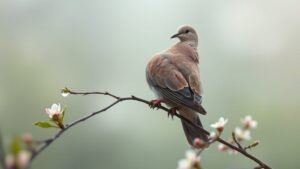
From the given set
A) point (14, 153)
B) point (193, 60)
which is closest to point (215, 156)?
point (193, 60)

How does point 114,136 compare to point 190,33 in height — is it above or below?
below

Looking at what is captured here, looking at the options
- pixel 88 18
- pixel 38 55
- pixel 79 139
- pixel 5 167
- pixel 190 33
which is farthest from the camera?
pixel 88 18

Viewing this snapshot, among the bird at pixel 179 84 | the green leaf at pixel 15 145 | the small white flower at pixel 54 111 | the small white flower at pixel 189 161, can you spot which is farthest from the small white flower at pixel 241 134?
the bird at pixel 179 84

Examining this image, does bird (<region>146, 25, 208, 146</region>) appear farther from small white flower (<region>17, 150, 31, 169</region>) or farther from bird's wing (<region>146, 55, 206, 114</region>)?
small white flower (<region>17, 150, 31, 169</region>)

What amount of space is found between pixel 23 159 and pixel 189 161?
26 cm

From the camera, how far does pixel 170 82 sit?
1.80 meters

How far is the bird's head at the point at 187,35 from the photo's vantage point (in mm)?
2354

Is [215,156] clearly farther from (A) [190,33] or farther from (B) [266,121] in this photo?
(A) [190,33]

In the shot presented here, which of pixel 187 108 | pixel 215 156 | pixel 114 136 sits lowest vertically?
pixel 114 136

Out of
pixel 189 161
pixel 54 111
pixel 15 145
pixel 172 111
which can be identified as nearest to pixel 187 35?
pixel 172 111

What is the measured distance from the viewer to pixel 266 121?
4742 millimetres

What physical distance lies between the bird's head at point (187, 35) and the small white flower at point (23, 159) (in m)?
1.70

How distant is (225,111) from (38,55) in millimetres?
2730

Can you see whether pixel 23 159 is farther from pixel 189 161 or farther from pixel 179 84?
pixel 179 84
